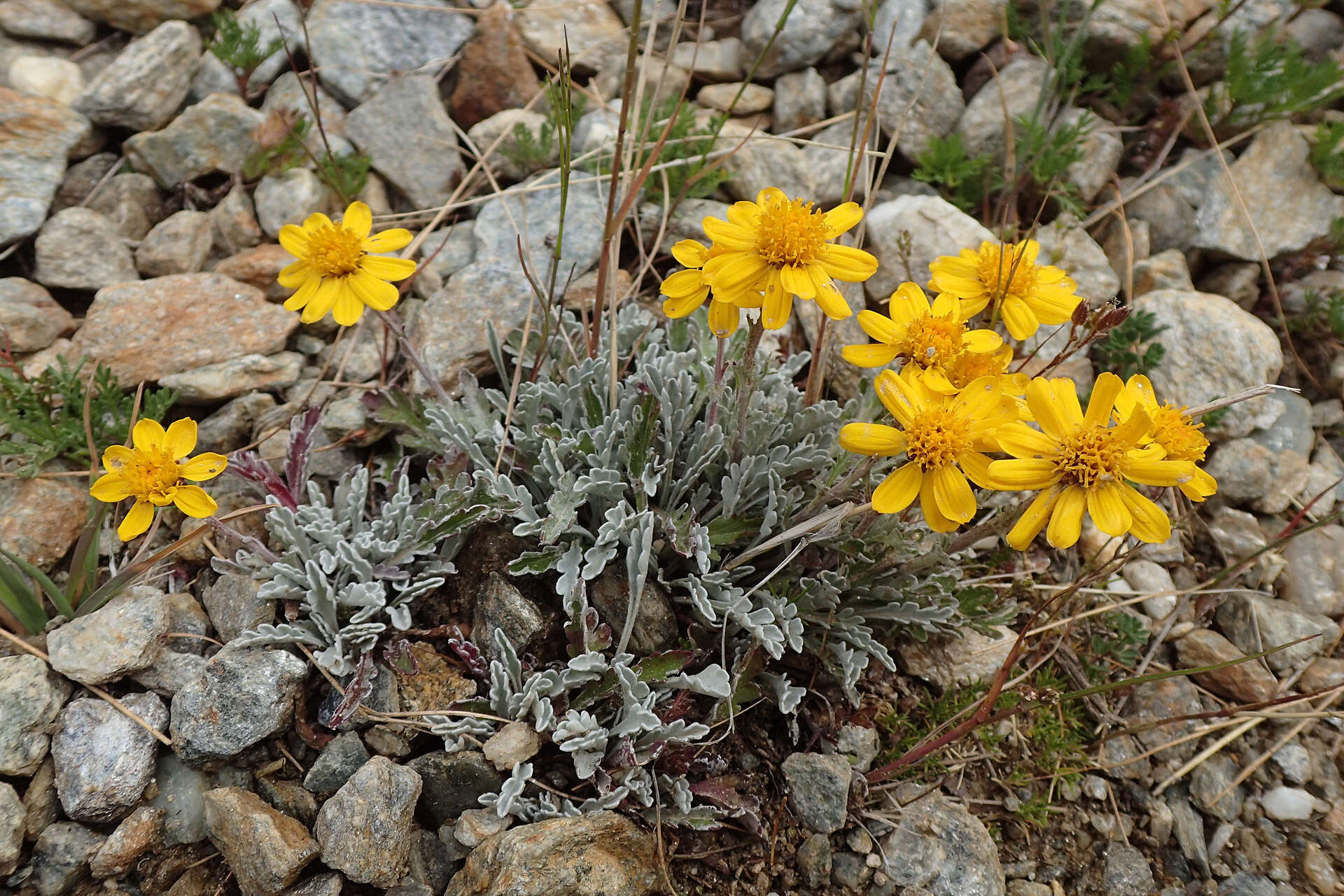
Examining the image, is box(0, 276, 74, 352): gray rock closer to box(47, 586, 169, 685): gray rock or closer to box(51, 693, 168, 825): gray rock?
box(47, 586, 169, 685): gray rock

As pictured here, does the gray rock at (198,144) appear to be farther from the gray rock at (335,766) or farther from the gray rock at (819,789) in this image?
the gray rock at (819,789)

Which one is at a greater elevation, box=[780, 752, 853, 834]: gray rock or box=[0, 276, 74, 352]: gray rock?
box=[0, 276, 74, 352]: gray rock

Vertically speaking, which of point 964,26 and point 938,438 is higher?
point 964,26

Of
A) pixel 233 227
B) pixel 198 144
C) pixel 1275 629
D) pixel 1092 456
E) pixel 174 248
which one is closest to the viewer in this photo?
pixel 1092 456

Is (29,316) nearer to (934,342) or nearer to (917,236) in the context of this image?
(934,342)

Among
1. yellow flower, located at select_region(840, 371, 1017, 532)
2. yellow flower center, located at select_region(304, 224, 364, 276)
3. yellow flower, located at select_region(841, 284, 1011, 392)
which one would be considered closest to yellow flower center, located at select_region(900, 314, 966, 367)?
yellow flower, located at select_region(841, 284, 1011, 392)

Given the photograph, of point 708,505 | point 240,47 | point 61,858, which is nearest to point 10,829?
point 61,858

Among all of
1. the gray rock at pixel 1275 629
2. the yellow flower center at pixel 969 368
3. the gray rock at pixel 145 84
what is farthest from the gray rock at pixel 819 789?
the gray rock at pixel 145 84

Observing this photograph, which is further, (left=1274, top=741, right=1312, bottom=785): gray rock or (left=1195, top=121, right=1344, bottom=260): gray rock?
(left=1195, top=121, right=1344, bottom=260): gray rock
